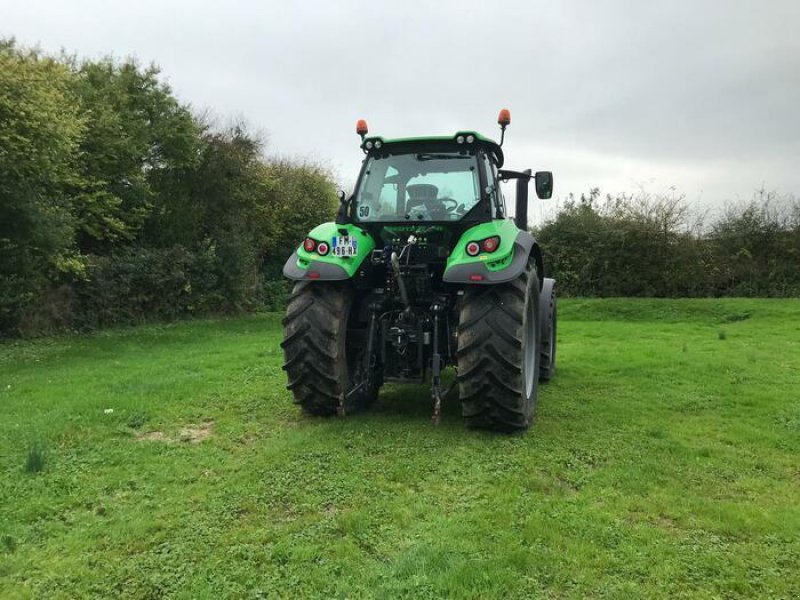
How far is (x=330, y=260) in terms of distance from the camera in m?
5.23

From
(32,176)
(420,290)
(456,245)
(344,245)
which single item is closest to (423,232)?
(456,245)

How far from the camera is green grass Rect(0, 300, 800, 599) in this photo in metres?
2.89

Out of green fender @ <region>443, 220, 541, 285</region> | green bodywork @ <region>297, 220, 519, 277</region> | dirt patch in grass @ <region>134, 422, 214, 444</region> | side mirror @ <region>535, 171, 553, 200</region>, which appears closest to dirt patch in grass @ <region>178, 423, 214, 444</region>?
dirt patch in grass @ <region>134, 422, 214, 444</region>

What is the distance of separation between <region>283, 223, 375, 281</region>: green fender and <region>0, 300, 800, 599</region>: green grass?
4.13 feet

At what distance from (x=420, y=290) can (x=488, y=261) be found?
0.76 meters

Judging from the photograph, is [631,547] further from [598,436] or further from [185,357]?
[185,357]

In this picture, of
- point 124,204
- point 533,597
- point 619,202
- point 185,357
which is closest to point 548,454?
point 533,597

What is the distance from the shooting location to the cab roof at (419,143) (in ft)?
18.3

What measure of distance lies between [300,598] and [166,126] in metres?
15.0

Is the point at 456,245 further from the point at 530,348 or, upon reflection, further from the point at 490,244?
the point at 530,348

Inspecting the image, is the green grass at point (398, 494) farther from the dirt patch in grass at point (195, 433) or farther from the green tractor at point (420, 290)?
the green tractor at point (420, 290)

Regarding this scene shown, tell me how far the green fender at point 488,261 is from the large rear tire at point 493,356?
0.21 m

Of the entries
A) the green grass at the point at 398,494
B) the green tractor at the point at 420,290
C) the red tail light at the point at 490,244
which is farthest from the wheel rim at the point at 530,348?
the red tail light at the point at 490,244

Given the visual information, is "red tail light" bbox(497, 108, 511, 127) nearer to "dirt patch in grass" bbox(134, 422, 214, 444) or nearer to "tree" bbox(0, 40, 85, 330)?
"dirt patch in grass" bbox(134, 422, 214, 444)
